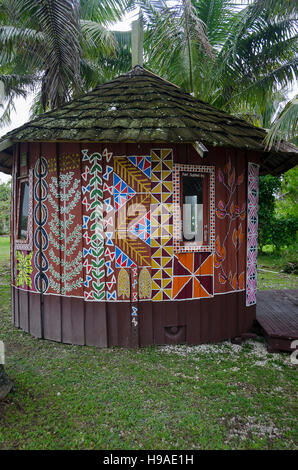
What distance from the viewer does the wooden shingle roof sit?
15.0 feet

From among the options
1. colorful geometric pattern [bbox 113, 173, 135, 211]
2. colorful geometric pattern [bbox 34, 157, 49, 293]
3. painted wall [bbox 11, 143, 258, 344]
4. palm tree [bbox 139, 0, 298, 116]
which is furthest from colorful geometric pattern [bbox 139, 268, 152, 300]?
palm tree [bbox 139, 0, 298, 116]

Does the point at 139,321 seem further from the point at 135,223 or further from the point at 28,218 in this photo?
the point at 28,218

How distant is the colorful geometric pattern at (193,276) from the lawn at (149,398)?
2.89ft

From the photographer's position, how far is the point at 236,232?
5.58 meters

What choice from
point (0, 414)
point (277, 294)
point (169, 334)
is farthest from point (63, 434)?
point (277, 294)

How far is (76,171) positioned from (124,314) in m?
2.41

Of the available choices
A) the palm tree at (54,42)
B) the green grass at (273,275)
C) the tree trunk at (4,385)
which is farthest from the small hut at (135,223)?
the green grass at (273,275)

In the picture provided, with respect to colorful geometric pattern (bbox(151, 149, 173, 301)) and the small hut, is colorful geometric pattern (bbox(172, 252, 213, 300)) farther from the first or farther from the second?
colorful geometric pattern (bbox(151, 149, 173, 301))

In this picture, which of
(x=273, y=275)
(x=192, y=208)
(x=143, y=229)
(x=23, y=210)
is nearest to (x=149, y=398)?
(x=143, y=229)

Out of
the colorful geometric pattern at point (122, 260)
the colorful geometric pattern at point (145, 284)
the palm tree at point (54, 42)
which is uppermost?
the palm tree at point (54, 42)

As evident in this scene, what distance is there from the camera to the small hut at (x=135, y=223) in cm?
497

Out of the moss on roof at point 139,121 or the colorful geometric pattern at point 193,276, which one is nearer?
the moss on roof at point 139,121

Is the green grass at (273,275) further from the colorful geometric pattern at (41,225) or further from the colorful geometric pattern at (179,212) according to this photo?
the colorful geometric pattern at (41,225)

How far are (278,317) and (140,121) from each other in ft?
13.8
